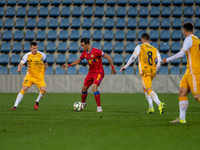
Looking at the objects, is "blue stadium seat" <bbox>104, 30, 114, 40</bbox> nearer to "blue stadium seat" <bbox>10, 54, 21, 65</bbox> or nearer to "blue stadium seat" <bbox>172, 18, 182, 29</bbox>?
"blue stadium seat" <bbox>172, 18, 182, 29</bbox>

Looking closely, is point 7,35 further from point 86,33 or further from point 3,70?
point 86,33

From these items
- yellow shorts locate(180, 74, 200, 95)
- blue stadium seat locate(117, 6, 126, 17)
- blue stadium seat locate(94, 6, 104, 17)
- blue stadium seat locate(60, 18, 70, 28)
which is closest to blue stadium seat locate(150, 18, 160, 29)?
blue stadium seat locate(117, 6, 126, 17)

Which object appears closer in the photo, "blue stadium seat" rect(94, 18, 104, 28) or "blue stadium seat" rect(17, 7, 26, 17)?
"blue stadium seat" rect(94, 18, 104, 28)

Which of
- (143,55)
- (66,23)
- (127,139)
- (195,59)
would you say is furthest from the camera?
(66,23)

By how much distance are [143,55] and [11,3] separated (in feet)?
57.7

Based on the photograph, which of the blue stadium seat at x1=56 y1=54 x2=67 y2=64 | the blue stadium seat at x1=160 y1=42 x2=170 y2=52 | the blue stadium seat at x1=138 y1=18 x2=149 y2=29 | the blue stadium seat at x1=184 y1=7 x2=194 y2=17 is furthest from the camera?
the blue stadium seat at x1=184 y1=7 x2=194 y2=17

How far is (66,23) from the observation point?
70.6 ft

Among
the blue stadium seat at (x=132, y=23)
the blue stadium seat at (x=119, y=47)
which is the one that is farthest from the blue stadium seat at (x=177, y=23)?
the blue stadium seat at (x=119, y=47)

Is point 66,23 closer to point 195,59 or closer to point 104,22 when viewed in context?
point 104,22

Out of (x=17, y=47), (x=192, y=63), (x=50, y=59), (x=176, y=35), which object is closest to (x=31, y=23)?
(x=17, y=47)

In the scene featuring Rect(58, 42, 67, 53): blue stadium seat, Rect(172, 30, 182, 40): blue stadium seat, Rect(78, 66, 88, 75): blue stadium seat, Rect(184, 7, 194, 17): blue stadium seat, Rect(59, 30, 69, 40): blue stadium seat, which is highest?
Rect(184, 7, 194, 17): blue stadium seat

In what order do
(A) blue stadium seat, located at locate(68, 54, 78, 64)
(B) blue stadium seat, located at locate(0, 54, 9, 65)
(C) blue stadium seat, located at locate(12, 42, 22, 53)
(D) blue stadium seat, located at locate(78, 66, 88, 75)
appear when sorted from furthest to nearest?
(C) blue stadium seat, located at locate(12, 42, 22, 53) < (B) blue stadium seat, located at locate(0, 54, 9, 65) < (A) blue stadium seat, located at locate(68, 54, 78, 64) < (D) blue stadium seat, located at locate(78, 66, 88, 75)

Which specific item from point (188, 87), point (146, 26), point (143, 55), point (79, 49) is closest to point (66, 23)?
point (79, 49)

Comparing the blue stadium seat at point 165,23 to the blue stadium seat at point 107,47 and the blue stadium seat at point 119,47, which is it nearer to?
the blue stadium seat at point 119,47
